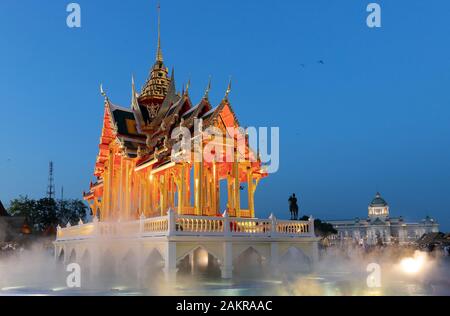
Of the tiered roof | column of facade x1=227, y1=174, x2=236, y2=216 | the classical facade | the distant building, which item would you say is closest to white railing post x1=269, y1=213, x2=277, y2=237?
the classical facade

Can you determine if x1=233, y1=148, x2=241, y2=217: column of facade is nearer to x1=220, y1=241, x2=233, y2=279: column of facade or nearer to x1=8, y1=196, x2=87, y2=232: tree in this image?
x1=220, y1=241, x2=233, y2=279: column of facade

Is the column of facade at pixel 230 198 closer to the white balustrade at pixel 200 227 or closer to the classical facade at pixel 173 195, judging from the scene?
the classical facade at pixel 173 195

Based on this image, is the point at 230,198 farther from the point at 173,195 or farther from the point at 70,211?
the point at 70,211

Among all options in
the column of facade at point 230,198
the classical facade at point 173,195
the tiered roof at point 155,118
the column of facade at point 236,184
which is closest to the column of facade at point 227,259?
the classical facade at point 173,195

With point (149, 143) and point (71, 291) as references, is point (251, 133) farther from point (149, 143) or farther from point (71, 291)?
point (71, 291)

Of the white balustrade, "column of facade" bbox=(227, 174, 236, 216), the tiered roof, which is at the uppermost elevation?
the tiered roof

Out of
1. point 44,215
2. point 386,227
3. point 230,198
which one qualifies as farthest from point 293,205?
point 386,227

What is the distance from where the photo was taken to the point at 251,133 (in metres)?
19.0

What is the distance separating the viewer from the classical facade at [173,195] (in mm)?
14180

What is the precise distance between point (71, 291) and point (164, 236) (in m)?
3.00

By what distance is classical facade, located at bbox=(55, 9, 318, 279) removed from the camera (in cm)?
1418

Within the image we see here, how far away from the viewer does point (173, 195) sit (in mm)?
20625
